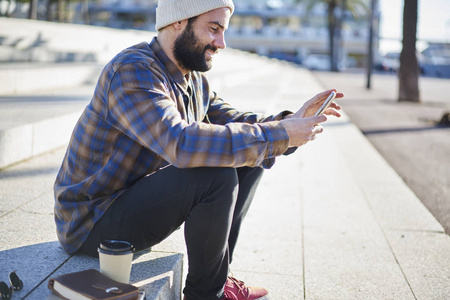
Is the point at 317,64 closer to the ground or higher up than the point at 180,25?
closer to the ground

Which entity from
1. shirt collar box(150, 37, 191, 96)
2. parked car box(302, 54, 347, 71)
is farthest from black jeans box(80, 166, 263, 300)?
parked car box(302, 54, 347, 71)

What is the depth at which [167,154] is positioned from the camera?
6.36ft

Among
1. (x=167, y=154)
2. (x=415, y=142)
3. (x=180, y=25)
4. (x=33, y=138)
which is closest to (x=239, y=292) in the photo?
(x=167, y=154)

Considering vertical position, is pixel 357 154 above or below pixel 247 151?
below

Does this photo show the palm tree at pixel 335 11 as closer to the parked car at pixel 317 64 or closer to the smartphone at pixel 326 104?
the parked car at pixel 317 64

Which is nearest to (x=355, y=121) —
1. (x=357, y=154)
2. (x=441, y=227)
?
(x=357, y=154)

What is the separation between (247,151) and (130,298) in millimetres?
657

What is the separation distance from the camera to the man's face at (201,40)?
87.1 inches

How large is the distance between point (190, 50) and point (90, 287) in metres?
1.03

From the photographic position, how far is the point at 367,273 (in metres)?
3.09

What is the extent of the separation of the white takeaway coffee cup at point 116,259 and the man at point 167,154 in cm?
17

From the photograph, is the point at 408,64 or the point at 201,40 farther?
the point at 408,64

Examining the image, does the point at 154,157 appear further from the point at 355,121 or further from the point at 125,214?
the point at 355,121

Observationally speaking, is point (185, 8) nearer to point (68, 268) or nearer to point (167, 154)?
point (167, 154)
